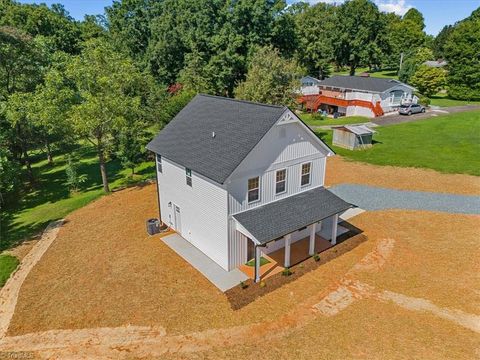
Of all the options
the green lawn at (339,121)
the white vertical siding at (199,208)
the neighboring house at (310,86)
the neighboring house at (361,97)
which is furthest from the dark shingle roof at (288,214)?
the neighboring house at (310,86)

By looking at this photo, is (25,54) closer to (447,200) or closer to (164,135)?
(164,135)

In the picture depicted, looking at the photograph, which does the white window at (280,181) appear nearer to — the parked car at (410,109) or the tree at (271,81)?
the tree at (271,81)

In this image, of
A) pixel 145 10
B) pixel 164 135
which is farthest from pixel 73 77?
pixel 145 10

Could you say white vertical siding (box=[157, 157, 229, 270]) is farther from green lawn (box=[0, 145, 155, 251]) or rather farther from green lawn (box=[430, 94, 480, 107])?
green lawn (box=[430, 94, 480, 107])

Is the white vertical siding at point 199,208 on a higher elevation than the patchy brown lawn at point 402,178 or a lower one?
higher

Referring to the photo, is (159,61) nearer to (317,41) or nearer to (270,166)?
(270,166)

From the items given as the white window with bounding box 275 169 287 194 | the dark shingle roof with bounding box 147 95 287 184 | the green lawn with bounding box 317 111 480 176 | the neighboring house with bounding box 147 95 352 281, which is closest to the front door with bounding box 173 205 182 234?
the neighboring house with bounding box 147 95 352 281
